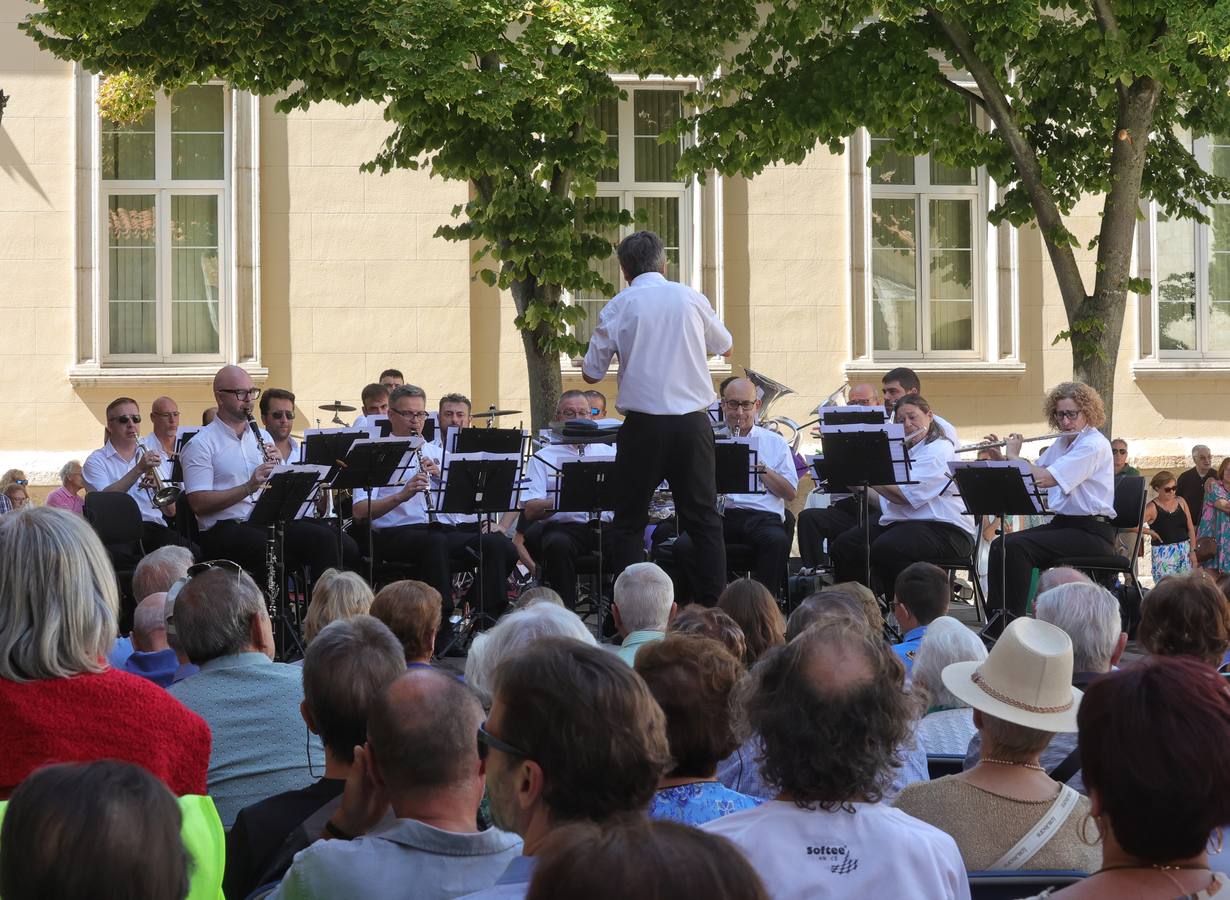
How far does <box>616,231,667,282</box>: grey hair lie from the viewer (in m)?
7.83

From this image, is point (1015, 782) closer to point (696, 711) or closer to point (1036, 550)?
point (696, 711)

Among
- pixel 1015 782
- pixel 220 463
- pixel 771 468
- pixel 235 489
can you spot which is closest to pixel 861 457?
pixel 771 468

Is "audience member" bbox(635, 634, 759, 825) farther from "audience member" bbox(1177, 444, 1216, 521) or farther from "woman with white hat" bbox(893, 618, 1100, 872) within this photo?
"audience member" bbox(1177, 444, 1216, 521)

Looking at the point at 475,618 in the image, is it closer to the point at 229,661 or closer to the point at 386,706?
the point at 229,661

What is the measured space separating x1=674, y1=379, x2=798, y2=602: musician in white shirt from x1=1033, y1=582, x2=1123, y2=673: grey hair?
4.30 meters

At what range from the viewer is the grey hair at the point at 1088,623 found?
4.93m

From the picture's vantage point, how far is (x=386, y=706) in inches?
113

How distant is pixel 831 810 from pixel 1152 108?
999cm

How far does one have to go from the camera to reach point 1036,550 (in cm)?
960

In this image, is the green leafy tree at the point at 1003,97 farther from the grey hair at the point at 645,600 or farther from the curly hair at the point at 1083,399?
the grey hair at the point at 645,600

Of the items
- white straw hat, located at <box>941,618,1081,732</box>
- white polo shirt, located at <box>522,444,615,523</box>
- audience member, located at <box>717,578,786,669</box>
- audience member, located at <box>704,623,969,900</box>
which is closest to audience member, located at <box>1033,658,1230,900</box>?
audience member, located at <box>704,623,969,900</box>

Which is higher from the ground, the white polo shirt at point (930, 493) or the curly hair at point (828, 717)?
the white polo shirt at point (930, 493)

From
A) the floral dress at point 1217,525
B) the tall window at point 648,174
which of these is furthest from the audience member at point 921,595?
the tall window at point 648,174

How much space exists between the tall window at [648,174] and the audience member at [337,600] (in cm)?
990
